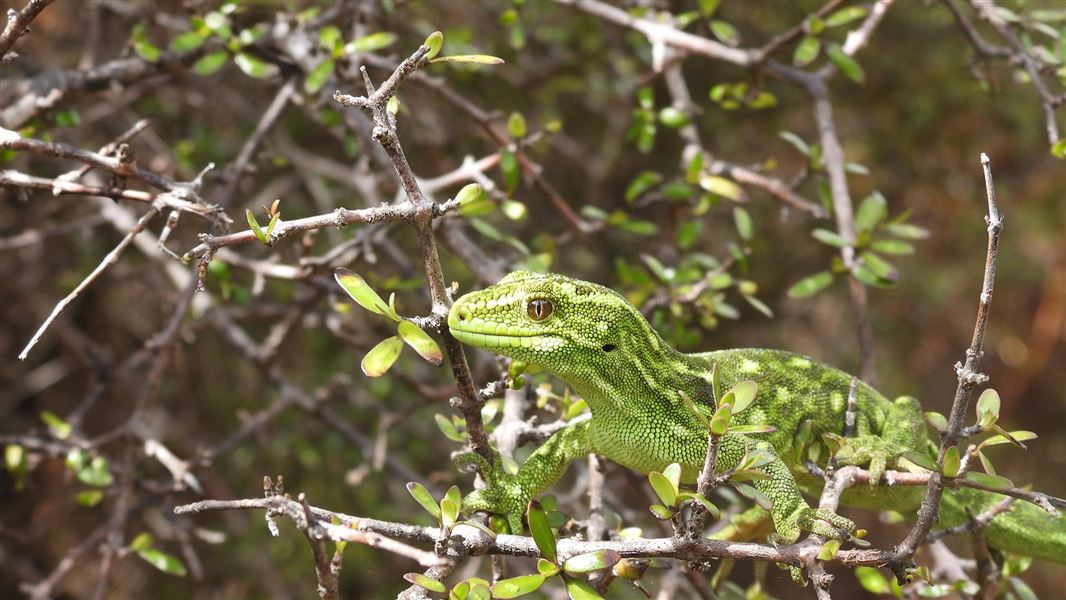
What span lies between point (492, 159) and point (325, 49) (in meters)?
0.87

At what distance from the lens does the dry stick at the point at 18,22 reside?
2521mm

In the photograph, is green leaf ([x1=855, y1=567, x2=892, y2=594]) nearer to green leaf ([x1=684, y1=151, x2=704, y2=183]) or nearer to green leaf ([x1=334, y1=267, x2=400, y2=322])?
green leaf ([x1=684, y1=151, x2=704, y2=183])

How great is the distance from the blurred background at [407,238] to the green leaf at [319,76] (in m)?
0.02

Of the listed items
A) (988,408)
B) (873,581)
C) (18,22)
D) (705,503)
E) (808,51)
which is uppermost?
(18,22)

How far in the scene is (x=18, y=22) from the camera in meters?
2.58

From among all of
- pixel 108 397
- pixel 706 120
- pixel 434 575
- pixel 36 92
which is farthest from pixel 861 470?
pixel 108 397

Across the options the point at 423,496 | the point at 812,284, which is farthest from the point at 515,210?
the point at 423,496

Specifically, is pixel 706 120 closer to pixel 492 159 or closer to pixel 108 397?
pixel 492 159

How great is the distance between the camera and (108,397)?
20.9 feet

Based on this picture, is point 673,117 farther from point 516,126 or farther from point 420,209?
point 420,209

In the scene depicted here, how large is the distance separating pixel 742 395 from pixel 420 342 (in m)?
0.77

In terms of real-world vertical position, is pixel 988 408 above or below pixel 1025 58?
below

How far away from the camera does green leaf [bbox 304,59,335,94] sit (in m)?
3.62

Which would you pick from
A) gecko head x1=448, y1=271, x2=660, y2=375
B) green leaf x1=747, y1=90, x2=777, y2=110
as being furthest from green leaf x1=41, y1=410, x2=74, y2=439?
green leaf x1=747, y1=90, x2=777, y2=110
